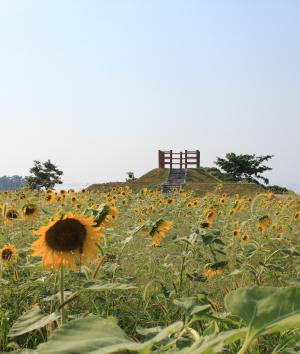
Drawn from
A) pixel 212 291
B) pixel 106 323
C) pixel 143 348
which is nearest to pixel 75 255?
pixel 106 323

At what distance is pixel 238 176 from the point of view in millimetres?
34281

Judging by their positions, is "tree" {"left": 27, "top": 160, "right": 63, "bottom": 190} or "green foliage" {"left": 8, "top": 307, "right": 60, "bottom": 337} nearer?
"green foliage" {"left": 8, "top": 307, "right": 60, "bottom": 337}

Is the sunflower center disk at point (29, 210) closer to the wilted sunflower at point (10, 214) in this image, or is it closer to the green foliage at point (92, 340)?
the wilted sunflower at point (10, 214)

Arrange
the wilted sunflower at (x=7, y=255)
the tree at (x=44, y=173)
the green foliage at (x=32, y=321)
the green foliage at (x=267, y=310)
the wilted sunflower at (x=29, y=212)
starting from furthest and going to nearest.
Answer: the tree at (x=44, y=173), the wilted sunflower at (x=29, y=212), the wilted sunflower at (x=7, y=255), the green foliage at (x=32, y=321), the green foliage at (x=267, y=310)

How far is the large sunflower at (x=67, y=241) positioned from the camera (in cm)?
165

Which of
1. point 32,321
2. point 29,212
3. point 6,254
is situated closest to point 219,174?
point 29,212

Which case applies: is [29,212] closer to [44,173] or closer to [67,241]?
[67,241]

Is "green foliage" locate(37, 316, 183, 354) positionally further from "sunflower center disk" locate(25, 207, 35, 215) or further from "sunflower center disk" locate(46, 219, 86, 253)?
"sunflower center disk" locate(25, 207, 35, 215)

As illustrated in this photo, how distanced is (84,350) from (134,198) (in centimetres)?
984

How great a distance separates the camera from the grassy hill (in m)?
19.7

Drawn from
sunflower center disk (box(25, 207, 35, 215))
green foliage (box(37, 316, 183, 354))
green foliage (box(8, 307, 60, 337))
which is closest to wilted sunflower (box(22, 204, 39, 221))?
sunflower center disk (box(25, 207, 35, 215))

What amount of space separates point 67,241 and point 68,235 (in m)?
0.02

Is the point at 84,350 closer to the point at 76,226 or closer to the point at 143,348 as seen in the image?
the point at 143,348

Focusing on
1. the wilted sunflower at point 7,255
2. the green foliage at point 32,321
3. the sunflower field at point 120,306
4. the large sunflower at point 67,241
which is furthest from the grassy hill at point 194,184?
the green foliage at point 32,321
